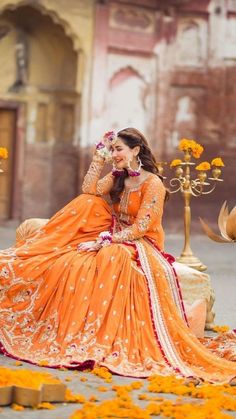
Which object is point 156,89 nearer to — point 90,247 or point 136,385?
point 90,247

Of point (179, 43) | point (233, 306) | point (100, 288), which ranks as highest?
point (179, 43)

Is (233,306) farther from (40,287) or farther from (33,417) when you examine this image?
(33,417)

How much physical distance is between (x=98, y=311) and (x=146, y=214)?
0.70m

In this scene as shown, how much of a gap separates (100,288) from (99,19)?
9.19 metres

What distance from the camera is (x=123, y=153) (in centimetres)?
570

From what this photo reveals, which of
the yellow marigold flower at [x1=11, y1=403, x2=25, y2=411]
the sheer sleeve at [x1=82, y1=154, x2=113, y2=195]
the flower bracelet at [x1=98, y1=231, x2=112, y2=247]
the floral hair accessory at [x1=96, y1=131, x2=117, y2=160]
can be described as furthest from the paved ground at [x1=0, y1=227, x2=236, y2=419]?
the floral hair accessory at [x1=96, y1=131, x2=117, y2=160]

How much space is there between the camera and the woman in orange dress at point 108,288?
5.07m

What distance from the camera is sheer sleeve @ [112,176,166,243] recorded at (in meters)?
5.56

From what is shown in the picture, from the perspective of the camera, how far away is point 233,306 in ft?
25.3

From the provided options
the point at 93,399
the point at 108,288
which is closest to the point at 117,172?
the point at 108,288

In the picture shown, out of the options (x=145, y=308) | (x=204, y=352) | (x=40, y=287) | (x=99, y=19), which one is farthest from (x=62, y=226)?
(x=99, y=19)

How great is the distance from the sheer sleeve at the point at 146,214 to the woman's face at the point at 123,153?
0.21 m

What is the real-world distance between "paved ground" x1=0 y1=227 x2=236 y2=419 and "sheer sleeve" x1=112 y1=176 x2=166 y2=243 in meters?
1.06

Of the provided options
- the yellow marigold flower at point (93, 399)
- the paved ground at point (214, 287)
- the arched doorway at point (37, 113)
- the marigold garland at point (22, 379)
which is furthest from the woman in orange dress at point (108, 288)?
the arched doorway at point (37, 113)
